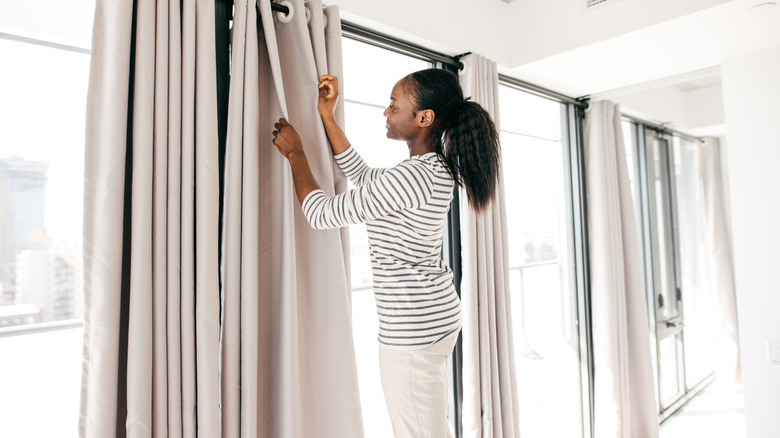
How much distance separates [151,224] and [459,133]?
2.69ft

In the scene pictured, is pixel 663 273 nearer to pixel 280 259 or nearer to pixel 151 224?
pixel 280 259

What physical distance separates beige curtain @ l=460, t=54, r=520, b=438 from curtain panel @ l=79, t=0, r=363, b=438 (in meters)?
0.71

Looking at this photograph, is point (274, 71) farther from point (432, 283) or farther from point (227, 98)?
point (432, 283)

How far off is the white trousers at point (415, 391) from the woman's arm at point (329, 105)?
66 centimetres

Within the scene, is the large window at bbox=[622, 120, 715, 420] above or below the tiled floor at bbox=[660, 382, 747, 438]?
above

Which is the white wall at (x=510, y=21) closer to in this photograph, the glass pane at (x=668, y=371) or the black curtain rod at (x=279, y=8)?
the black curtain rod at (x=279, y=8)

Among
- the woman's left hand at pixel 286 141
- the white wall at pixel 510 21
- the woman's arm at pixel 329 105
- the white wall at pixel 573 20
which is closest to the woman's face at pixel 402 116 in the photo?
the woman's arm at pixel 329 105

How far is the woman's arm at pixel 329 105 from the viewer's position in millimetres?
1301

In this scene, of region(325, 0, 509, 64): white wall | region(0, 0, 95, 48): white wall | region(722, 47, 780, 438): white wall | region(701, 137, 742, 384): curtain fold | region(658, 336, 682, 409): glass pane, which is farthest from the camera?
region(701, 137, 742, 384): curtain fold

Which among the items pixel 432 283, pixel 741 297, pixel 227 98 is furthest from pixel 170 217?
pixel 741 297

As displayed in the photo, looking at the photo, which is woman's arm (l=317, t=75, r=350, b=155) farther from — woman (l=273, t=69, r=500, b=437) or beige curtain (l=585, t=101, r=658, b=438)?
beige curtain (l=585, t=101, r=658, b=438)

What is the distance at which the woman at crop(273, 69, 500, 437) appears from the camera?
1178 millimetres

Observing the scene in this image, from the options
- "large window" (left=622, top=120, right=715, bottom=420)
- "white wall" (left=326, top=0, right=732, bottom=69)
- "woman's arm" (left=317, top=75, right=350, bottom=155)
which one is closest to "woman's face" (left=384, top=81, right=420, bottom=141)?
"woman's arm" (left=317, top=75, right=350, bottom=155)

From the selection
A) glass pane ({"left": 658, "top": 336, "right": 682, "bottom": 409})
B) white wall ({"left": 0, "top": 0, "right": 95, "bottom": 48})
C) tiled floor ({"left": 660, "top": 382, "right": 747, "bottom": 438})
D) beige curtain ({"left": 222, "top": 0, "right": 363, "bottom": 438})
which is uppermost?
white wall ({"left": 0, "top": 0, "right": 95, "bottom": 48})
